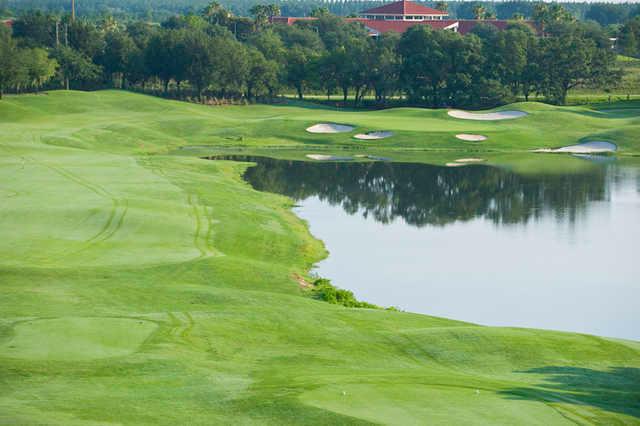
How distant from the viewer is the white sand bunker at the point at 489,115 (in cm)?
9312

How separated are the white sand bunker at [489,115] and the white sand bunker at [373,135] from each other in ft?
40.9

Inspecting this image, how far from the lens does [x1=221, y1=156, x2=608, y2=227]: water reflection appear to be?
52750 millimetres

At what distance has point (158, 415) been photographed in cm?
1616

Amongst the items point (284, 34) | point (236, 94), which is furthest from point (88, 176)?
point (284, 34)

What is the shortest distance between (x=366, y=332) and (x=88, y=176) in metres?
32.9

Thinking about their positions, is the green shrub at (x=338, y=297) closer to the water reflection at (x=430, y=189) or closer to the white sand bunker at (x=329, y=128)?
the water reflection at (x=430, y=189)

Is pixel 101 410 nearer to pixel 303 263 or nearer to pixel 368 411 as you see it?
pixel 368 411

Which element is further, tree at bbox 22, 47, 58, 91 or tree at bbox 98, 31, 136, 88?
tree at bbox 98, 31, 136, 88

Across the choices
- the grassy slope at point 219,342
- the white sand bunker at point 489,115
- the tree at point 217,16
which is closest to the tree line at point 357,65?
the white sand bunker at point 489,115

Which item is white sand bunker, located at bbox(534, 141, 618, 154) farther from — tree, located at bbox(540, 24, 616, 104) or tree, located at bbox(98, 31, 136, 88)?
tree, located at bbox(98, 31, 136, 88)

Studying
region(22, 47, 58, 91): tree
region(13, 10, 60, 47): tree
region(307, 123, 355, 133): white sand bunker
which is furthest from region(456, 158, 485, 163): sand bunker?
region(13, 10, 60, 47): tree

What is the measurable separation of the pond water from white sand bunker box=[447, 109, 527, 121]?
21.3m

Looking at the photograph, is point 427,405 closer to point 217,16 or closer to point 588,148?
point 588,148

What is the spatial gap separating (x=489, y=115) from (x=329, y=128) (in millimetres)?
18524
